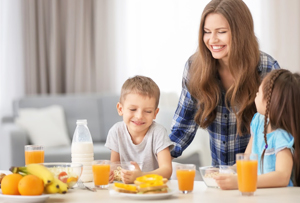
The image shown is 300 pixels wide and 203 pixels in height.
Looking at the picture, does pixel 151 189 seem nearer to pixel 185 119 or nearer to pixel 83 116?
pixel 185 119

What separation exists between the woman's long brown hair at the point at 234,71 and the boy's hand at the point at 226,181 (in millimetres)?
767

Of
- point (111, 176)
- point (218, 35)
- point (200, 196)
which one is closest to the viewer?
point (200, 196)

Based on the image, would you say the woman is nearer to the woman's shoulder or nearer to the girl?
the woman's shoulder

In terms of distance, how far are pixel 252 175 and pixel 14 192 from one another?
0.75 meters

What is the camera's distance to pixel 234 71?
242 centimetres

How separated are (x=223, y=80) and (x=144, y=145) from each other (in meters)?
0.59

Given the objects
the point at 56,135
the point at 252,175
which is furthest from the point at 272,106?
the point at 56,135

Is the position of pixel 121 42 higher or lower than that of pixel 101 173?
higher

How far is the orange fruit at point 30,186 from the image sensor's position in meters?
1.50

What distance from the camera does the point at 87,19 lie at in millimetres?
5996

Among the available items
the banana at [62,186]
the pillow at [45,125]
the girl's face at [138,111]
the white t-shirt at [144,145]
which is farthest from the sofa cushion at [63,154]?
the banana at [62,186]

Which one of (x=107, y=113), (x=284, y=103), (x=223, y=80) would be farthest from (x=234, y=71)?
(x=107, y=113)

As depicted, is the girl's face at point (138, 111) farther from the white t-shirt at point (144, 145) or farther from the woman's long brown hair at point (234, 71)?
the woman's long brown hair at point (234, 71)

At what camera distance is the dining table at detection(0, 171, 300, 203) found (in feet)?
5.00
